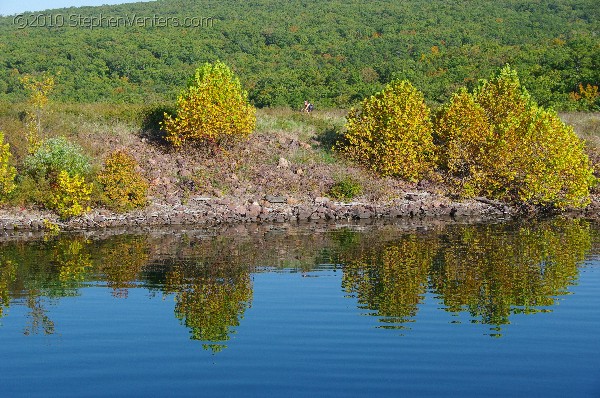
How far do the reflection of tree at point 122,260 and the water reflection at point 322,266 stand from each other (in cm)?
4

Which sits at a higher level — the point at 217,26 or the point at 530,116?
the point at 217,26

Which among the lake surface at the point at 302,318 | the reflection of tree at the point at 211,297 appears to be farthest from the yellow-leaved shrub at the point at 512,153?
the reflection of tree at the point at 211,297

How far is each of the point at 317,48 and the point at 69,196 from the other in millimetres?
79513

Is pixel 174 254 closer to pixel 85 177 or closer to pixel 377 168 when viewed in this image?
pixel 85 177

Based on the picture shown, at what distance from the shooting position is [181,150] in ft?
173

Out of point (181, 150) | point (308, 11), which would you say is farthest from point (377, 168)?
point (308, 11)

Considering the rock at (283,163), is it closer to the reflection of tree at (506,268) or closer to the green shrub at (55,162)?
the green shrub at (55,162)

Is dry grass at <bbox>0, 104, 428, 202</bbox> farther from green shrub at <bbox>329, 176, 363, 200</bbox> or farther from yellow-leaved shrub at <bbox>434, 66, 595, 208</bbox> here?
yellow-leaved shrub at <bbox>434, 66, 595, 208</bbox>

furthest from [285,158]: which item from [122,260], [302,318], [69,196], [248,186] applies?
[302,318]

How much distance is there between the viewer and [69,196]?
43.2 m

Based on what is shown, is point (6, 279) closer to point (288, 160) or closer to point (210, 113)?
point (210, 113)

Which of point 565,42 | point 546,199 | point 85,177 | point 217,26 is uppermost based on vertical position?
point 217,26

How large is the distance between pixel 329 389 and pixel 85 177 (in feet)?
110

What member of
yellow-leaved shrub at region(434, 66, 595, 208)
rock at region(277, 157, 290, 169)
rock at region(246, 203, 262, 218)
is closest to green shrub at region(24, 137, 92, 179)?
rock at region(246, 203, 262, 218)
